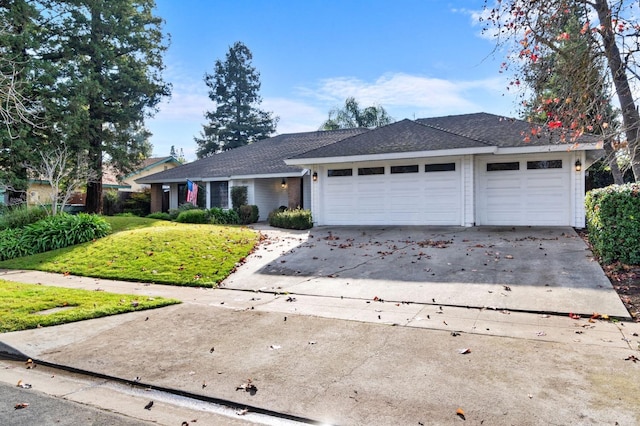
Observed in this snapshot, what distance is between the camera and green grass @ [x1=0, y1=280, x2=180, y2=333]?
5.92m

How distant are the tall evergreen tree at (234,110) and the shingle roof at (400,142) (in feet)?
93.1

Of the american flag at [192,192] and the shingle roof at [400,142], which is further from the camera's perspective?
the american flag at [192,192]

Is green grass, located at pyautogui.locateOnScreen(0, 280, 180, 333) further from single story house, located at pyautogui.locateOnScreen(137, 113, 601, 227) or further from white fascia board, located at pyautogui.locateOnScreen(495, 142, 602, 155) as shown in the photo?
white fascia board, located at pyautogui.locateOnScreen(495, 142, 602, 155)

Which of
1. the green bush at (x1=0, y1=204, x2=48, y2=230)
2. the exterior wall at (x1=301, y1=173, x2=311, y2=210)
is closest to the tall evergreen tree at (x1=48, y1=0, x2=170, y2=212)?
the green bush at (x1=0, y1=204, x2=48, y2=230)

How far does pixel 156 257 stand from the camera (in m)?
10.7

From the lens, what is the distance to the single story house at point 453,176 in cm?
1359

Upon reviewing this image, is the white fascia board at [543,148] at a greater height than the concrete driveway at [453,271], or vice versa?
the white fascia board at [543,148]

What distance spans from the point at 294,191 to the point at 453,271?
1289cm

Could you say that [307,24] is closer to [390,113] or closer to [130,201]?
[130,201]

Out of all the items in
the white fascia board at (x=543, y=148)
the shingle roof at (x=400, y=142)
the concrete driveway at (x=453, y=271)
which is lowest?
the concrete driveway at (x=453, y=271)

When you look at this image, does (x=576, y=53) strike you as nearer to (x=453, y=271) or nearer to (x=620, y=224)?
(x=620, y=224)

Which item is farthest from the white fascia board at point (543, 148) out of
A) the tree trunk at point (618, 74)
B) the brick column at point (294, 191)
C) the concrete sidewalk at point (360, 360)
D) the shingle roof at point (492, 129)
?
the brick column at point (294, 191)

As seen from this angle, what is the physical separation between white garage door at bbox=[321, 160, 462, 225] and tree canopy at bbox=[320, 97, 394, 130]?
21.0 metres

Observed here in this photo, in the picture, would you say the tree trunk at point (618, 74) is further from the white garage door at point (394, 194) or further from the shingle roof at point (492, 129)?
the white garage door at point (394, 194)
